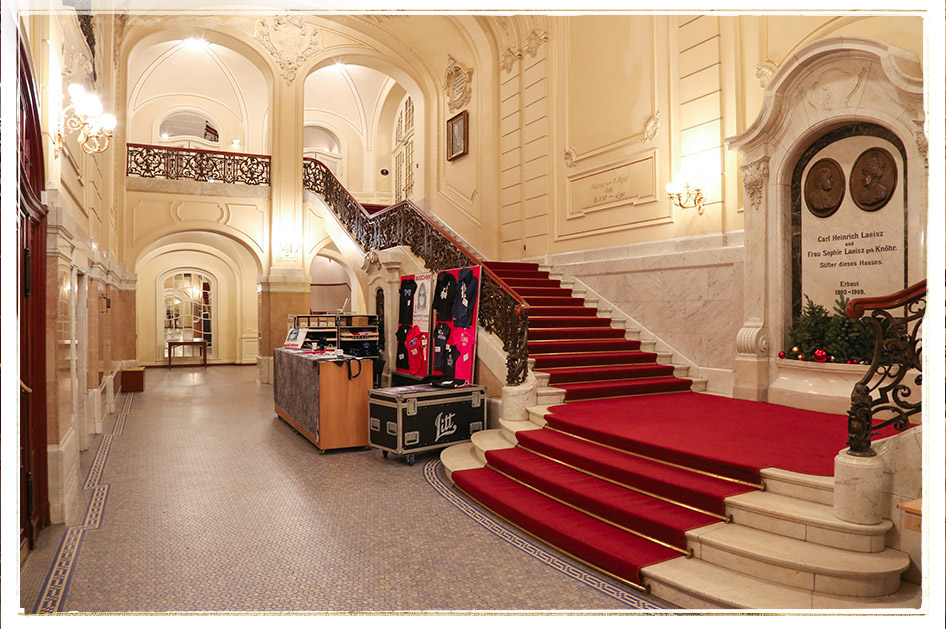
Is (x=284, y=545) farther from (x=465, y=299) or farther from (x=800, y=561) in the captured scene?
(x=465, y=299)

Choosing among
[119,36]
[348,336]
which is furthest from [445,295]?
[119,36]

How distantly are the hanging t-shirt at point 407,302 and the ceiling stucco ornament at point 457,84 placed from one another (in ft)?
16.7

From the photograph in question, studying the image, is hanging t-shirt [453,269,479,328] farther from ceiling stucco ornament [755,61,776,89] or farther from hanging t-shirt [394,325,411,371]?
ceiling stucco ornament [755,61,776,89]

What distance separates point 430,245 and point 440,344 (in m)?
1.64

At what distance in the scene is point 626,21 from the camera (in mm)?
8383

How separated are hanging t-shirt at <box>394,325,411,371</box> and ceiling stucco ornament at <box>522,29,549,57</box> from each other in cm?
543

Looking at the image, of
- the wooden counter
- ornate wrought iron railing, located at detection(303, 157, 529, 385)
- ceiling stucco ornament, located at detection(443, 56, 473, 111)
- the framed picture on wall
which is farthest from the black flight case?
ceiling stucco ornament, located at detection(443, 56, 473, 111)

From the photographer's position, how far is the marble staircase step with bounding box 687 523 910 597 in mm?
2727

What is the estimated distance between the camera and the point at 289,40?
12883 millimetres

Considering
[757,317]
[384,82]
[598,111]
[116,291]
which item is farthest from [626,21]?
[384,82]

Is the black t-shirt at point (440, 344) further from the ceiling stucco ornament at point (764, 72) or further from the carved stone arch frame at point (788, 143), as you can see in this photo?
the ceiling stucco ornament at point (764, 72)

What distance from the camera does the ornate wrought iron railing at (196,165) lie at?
40.5 ft

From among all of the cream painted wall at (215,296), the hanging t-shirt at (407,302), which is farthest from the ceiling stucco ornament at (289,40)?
the hanging t-shirt at (407,302)

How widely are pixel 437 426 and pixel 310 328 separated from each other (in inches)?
167
